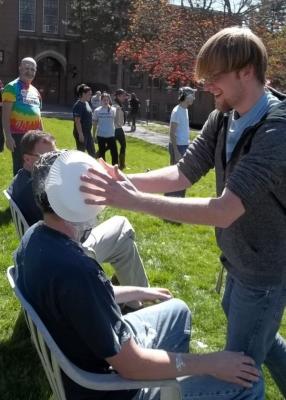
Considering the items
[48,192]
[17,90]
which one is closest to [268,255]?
[48,192]

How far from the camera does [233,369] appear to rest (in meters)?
2.18

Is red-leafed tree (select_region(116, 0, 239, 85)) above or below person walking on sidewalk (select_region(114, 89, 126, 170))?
above

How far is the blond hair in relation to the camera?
6.77 ft

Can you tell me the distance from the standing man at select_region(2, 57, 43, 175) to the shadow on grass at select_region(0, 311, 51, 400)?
3.40 m

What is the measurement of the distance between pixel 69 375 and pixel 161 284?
3138mm

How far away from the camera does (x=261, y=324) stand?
2.31 m

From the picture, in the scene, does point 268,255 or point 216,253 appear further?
point 216,253

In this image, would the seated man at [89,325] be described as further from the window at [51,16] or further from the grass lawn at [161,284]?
the window at [51,16]

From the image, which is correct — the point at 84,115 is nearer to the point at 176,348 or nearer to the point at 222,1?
the point at 176,348

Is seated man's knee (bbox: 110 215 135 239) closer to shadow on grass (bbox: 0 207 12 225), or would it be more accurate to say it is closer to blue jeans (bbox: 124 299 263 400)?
blue jeans (bbox: 124 299 263 400)

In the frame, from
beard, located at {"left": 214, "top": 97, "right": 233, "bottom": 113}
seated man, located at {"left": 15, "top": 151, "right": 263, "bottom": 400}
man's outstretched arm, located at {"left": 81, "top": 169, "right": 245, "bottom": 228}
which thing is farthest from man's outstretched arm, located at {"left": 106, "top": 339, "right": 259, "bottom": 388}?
beard, located at {"left": 214, "top": 97, "right": 233, "bottom": 113}

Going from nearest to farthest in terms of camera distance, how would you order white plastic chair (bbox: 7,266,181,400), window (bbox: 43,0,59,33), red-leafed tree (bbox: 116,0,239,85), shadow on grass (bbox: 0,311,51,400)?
1. white plastic chair (bbox: 7,266,181,400)
2. shadow on grass (bbox: 0,311,51,400)
3. red-leafed tree (bbox: 116,0,239,85)
4. window (bbox: 43,0,59,33)

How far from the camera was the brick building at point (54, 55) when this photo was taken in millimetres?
42750

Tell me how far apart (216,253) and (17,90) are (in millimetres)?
2967
